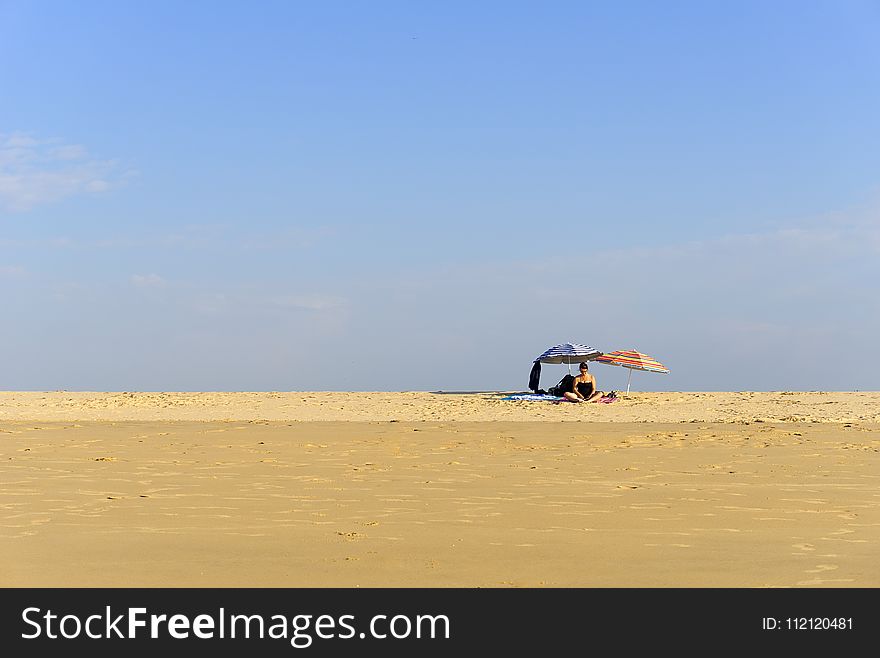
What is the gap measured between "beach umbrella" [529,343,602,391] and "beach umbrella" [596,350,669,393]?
26 centimetres

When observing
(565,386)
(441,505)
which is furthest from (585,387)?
(441,505)

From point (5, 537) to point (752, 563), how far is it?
4.78m

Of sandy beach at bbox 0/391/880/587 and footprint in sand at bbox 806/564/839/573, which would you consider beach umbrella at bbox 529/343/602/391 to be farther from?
footprint in sand at bbox 806/564/839/573

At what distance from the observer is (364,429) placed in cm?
1527

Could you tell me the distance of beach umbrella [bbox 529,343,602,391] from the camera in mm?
24344

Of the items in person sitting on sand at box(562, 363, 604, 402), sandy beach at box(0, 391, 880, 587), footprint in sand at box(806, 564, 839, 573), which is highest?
person sitting on sand at box(562, 363, 604, 402)

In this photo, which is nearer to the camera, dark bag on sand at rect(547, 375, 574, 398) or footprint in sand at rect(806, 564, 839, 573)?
footprint in sand at rect(806, 564, 839, 573)

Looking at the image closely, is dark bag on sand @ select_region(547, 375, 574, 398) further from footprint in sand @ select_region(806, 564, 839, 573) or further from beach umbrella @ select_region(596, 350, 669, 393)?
footprint in sand @ select_region(806, 564, 839, 573)

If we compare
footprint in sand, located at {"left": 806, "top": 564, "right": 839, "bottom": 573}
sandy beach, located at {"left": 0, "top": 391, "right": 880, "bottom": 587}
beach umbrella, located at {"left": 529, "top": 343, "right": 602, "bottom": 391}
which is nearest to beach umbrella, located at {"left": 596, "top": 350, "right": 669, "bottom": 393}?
beach umbrella, located at {"left": 529, "top": 343, "right": 602, "bottom": 391}

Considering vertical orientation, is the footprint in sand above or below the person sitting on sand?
below

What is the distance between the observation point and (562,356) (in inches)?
961
